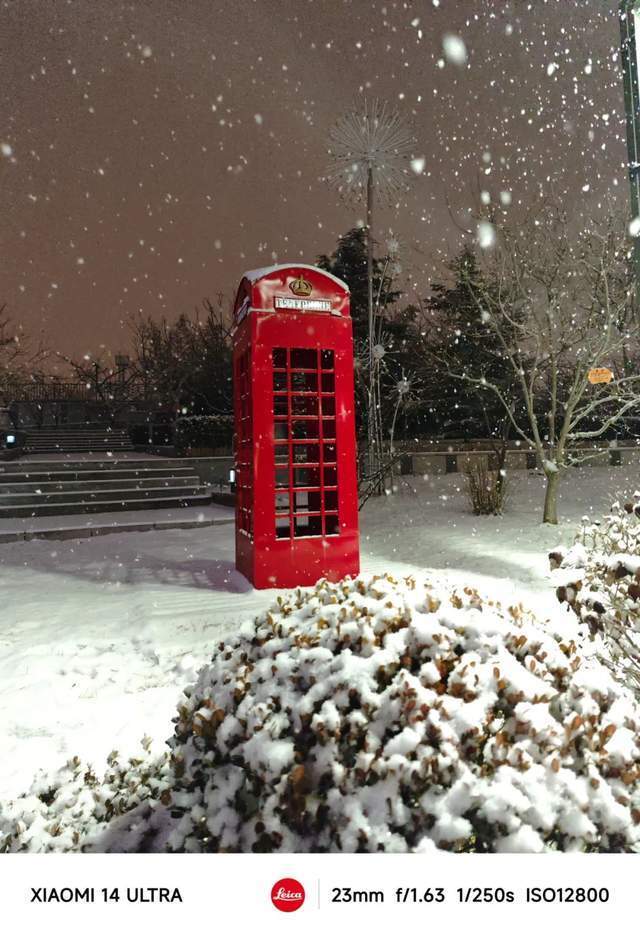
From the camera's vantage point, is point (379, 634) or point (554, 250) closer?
point (379, 634)

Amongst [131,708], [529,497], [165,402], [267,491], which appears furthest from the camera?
[165,402]

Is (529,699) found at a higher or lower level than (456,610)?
lower

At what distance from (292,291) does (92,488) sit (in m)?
8.54

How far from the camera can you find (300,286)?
234 inches

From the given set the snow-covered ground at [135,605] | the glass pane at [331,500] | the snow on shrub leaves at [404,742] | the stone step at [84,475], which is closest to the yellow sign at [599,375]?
the snow-covered ground at [135,605]

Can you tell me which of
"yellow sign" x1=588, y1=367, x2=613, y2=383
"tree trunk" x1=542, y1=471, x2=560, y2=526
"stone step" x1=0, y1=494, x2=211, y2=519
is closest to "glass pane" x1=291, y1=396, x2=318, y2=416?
"yellow sign" x1=588, y1=367, x2=613, y2=383

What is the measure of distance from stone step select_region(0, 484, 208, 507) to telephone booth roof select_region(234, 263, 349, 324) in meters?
7.51

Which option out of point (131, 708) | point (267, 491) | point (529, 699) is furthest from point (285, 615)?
point (267, 491)

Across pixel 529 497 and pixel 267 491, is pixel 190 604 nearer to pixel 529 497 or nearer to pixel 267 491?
pixel 267 491

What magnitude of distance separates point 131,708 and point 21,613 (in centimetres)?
253

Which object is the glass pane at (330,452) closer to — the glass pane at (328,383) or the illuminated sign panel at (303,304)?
the glass pane at (328,383)

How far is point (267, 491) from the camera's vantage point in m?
5.96

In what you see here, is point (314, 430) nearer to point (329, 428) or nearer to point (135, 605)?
point (329, 428)

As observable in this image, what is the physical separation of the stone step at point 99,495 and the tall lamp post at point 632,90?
35.9 feet
